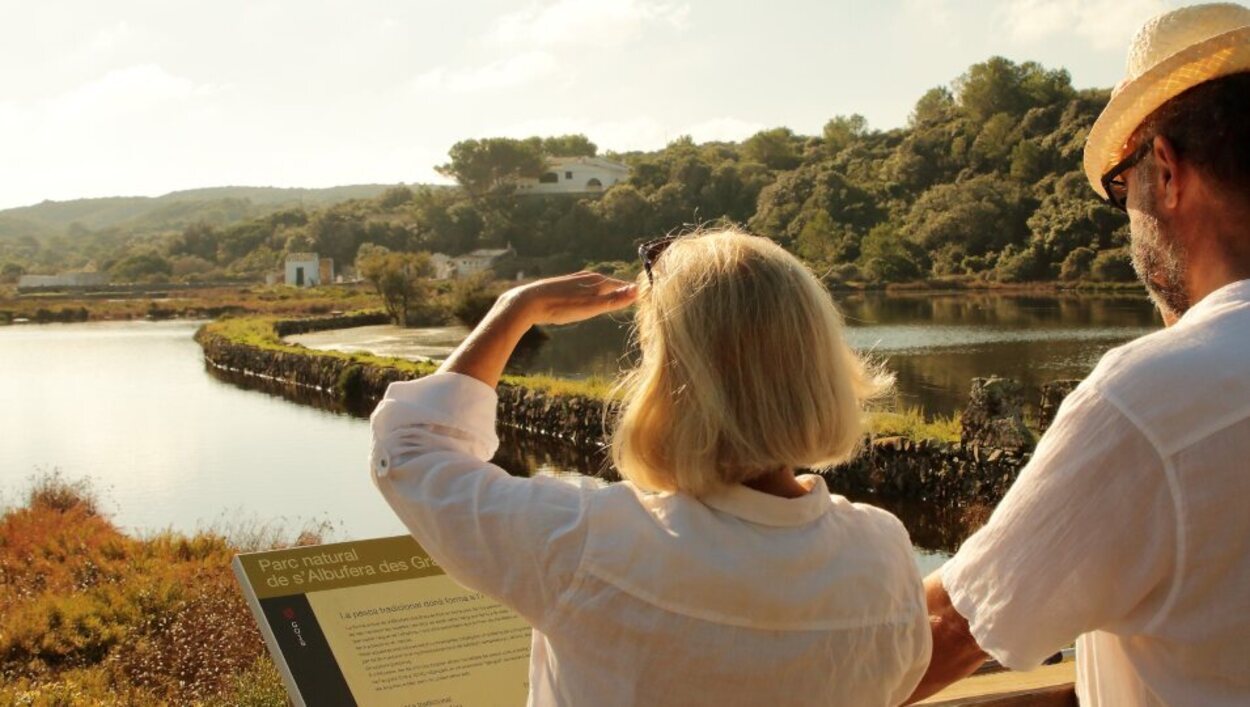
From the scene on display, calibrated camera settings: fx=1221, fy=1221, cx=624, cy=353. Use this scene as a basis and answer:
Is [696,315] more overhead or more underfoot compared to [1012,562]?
more overhead

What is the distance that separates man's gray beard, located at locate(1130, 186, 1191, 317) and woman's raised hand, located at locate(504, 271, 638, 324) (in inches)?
24.6

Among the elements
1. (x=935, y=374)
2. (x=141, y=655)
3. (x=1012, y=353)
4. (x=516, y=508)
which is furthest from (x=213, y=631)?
(x=1012, y=353)

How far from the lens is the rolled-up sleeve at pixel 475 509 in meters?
1.25

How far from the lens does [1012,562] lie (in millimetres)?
1336

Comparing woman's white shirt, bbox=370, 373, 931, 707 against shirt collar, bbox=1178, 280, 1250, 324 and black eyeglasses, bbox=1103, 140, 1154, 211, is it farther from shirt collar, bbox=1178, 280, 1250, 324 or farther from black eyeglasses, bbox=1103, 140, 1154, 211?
black eyeglasses, bbox=1103, 140, 1154, 211

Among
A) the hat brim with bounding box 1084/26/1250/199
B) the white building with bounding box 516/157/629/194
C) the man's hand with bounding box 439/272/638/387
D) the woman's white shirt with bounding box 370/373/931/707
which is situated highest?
the white building with bounding box 516/157/629/194

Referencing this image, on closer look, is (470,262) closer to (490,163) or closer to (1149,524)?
(490,163)

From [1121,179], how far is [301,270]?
282 feet

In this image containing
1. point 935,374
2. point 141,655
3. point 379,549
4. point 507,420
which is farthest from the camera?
point 935,374

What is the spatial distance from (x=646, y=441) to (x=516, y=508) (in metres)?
0.16

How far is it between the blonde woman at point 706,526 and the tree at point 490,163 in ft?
309

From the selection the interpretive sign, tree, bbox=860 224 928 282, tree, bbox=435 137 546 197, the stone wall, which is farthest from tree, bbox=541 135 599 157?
the interpretive sign

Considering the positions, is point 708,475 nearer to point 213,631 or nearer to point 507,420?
point 213,631

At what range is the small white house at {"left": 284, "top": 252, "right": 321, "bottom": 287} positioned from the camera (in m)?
83.8
